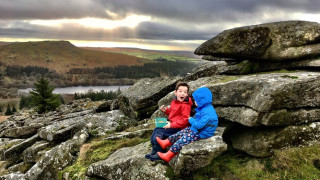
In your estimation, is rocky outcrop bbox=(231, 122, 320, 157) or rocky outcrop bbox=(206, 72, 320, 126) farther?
rocky outcrop bbox=(231, 122, 320, 157)

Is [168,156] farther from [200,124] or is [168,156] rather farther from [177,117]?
[200,124]

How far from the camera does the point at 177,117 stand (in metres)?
9.52

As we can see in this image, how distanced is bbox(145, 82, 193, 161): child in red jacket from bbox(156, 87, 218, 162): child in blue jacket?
510 millimetres

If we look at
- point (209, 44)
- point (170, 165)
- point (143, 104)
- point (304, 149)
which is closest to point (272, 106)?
point (304, 149)

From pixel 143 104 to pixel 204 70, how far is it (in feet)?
20.2

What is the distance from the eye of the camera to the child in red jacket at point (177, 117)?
9.12 meters

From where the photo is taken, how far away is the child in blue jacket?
8398mm

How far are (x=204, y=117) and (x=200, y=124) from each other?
1.01 ft

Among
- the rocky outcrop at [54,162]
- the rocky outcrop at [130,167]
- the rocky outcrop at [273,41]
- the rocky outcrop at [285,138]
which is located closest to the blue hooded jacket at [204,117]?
the rocky outcrop at [130,167]

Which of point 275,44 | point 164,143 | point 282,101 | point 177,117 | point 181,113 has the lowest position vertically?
point 164,143

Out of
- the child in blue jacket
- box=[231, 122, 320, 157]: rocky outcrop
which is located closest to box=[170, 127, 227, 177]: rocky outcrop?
the child in blue jacket

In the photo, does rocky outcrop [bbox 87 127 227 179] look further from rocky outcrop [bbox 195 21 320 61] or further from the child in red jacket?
rocky outcrop [bbox 195 21 320 61]

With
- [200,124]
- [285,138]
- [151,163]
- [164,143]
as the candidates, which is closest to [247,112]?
[285,138]

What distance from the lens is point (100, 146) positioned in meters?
13.8
